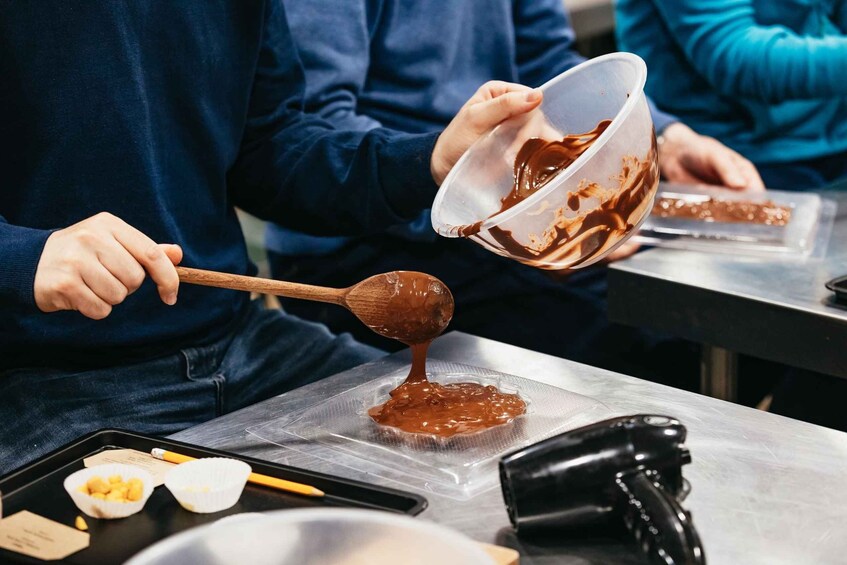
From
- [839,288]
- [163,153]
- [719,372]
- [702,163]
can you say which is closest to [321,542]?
[163,153]

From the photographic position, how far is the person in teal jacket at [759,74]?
2363 millimetres

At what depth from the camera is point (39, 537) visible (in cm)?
94

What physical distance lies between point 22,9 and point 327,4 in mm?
733

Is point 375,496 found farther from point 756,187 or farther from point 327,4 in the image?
point 756,187

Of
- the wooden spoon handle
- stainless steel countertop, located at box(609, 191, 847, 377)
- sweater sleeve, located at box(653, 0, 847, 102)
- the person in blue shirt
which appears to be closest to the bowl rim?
the wooden spoon handle

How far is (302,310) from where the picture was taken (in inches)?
83.2

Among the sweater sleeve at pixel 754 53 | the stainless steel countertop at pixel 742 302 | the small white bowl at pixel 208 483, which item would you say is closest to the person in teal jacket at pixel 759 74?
the sweater sleeve at pixel 754 53

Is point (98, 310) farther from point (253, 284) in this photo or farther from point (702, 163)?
point (702, 163)

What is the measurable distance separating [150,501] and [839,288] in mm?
980

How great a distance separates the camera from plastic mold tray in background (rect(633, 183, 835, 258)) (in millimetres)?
1757

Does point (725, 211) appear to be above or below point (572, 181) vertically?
below

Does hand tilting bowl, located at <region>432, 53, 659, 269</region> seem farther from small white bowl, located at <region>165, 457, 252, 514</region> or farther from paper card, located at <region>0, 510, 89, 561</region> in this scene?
paper card, located at <region>0, 510, 89, 561</region>

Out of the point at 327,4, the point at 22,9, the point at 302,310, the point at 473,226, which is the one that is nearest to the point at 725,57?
the point at 327,4

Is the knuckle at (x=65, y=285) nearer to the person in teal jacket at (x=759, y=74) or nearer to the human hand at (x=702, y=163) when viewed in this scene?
the human hand at (x=702, y=163)
